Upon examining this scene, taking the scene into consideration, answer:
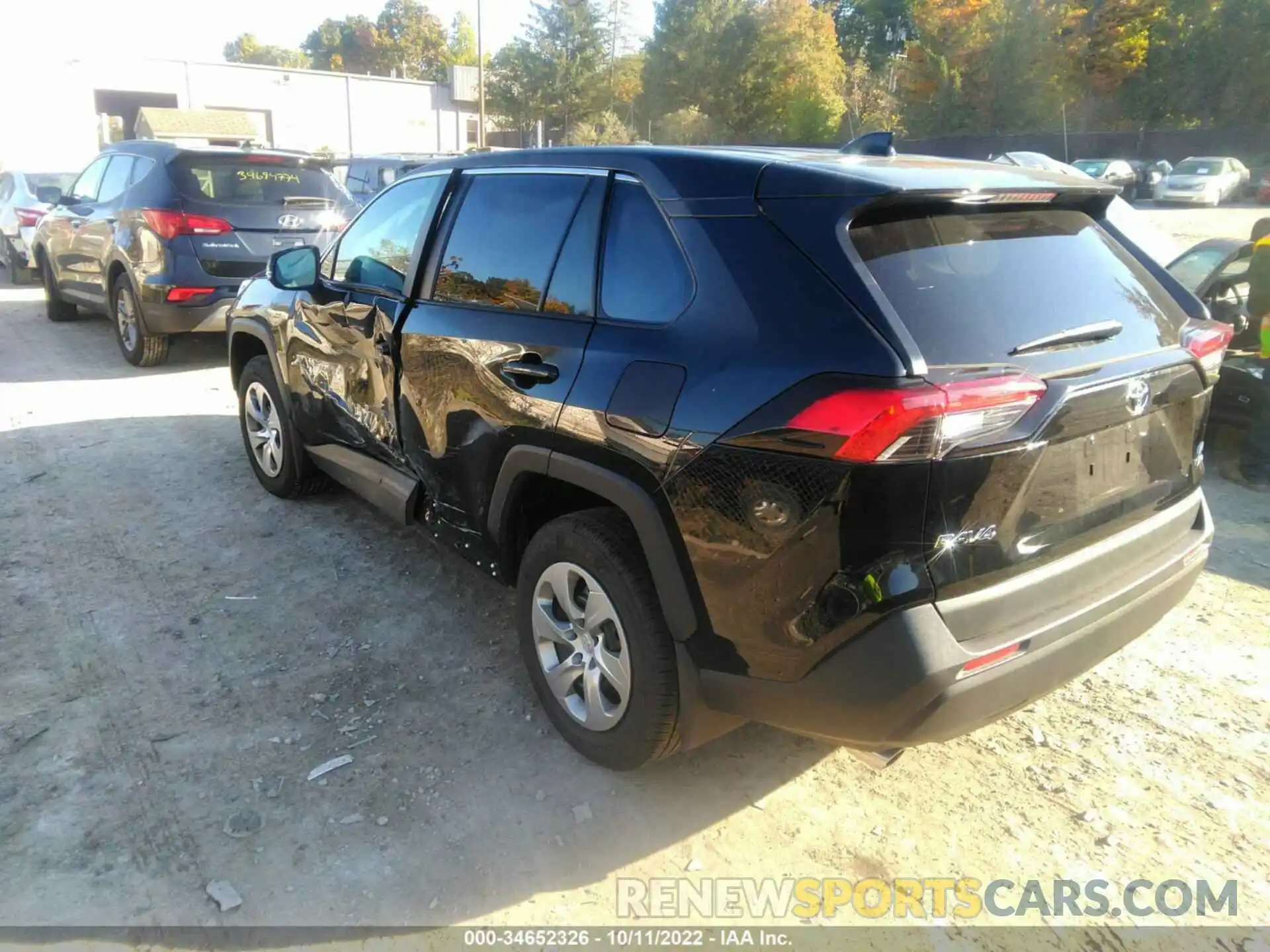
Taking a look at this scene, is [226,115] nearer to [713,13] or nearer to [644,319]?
[713,13]

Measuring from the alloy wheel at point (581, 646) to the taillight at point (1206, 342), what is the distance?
1866mm

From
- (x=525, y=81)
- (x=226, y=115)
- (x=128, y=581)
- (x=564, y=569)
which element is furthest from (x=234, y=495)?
(x=525, y=81)

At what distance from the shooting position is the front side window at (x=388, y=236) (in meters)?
3.76

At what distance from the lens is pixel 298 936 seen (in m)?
2.33

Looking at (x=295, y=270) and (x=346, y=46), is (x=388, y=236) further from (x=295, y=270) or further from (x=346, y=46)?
(x=346, y=46)

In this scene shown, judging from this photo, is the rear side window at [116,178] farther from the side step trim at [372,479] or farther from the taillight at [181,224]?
the side step trim at [372,479]

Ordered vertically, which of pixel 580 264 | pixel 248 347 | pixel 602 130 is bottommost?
pixel 248 347

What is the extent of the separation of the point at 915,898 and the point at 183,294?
7.18 m

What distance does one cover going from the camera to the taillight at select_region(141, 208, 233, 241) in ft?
24.3

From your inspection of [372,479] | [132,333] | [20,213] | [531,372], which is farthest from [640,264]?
[20,213]

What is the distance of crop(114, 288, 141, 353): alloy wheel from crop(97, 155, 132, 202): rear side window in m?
0.94

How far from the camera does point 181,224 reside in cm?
742

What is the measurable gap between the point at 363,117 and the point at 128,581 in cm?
5136

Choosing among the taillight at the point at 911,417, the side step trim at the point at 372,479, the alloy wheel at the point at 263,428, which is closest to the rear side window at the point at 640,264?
the taillight at the point at 911,417
